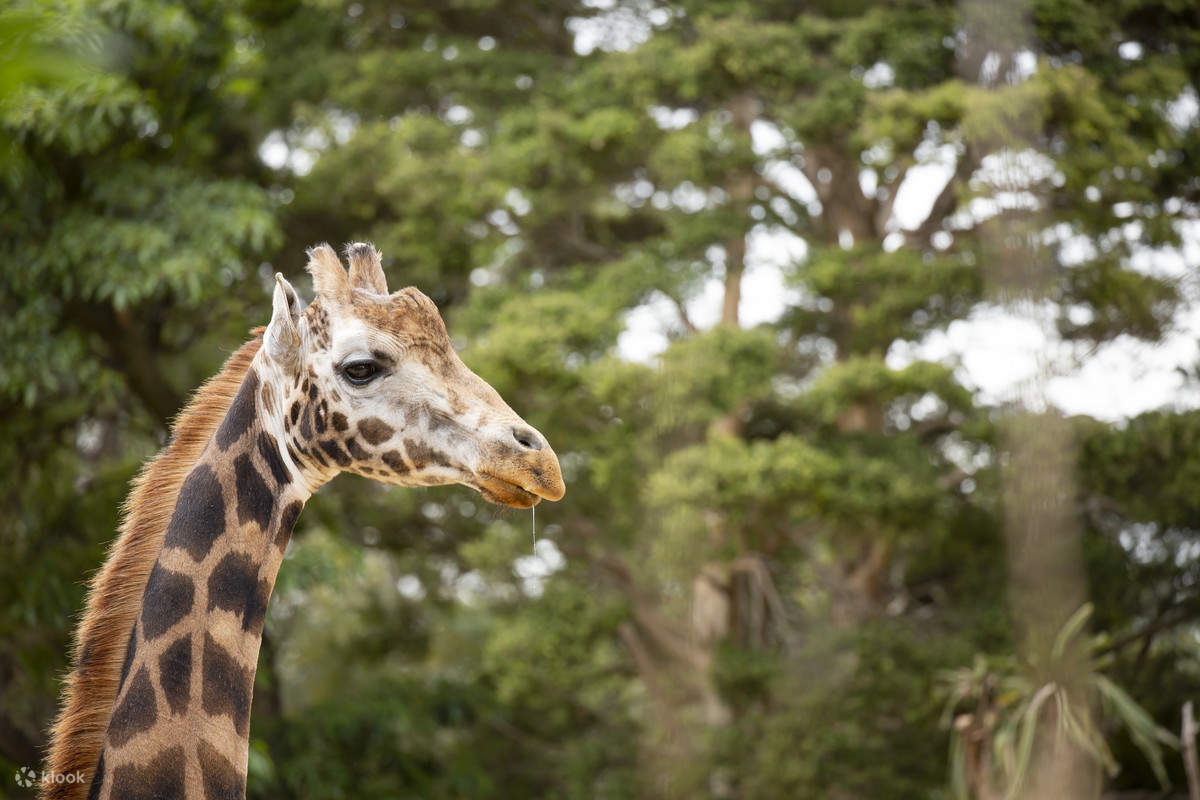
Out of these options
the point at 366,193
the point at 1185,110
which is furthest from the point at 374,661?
→ the point at 1185,110

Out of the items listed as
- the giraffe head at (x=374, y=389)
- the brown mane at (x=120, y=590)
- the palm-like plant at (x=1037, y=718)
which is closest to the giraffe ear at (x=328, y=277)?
the giraffe head at (x=374, y=389)

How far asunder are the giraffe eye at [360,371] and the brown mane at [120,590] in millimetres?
285

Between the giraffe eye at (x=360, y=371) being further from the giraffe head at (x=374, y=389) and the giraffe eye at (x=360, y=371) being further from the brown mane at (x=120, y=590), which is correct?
the brown mane at (x=120, y=590)

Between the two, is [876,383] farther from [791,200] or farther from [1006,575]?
[791,200]

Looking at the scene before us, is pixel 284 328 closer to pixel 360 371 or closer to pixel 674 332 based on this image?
pixel 360 371

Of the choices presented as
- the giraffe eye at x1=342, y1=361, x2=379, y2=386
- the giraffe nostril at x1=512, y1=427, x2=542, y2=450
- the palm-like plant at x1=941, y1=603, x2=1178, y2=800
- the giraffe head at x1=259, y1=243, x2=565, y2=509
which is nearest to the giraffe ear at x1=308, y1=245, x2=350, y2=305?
the giraffe head at x1=259, y1=243, x2=565, y2=509

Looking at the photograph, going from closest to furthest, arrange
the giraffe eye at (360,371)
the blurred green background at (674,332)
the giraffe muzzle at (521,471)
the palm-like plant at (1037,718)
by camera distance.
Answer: the giraffe muzzle at (521,471) < the giraffe eye at (360,371) < the palm-like plant at (1037,718) < the blurred green background at (674,332)

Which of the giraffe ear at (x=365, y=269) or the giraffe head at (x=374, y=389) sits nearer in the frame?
the giraffe head at (x=374, y=389)

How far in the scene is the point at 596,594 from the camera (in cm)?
802

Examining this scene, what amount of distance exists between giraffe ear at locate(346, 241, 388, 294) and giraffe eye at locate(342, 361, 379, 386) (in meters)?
0.15

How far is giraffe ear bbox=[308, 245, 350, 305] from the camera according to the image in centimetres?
183

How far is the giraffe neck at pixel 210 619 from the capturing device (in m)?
1.72

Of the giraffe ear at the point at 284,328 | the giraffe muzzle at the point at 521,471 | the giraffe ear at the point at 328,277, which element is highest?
the giraffe ear at the point at 328,277

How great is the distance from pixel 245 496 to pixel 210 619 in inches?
8.1
